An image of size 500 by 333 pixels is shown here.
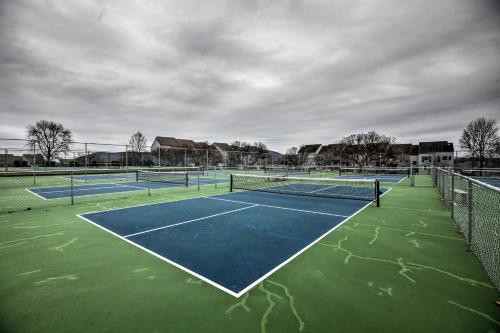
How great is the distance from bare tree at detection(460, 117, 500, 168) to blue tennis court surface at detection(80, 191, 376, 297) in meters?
43.3

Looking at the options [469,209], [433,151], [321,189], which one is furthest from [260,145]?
[469,209]


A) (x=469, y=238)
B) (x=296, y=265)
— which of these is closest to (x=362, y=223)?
(x=469, y=238)

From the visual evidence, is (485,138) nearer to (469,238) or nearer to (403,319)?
(469,238)

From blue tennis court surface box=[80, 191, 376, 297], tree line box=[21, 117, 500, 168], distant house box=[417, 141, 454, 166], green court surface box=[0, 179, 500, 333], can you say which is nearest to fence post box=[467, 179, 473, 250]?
green court surface box=[0, 179, 500, 333]

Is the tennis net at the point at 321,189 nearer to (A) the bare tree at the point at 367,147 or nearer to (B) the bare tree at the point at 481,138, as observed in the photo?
(A) the bare tree at the point at 367,147

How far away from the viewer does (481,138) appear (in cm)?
4106

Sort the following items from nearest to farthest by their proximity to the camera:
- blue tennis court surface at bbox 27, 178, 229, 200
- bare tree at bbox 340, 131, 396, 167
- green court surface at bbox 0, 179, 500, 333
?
green court surface at bbox 0, 179, 500, 333 → blue tennis court surface at bbox 27, 178, 229, 200 → bare tree at bbox 340, 131, 396, 167

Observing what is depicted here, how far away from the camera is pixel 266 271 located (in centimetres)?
431

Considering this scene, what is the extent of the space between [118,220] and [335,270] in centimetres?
697

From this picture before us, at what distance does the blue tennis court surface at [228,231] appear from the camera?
176 inches

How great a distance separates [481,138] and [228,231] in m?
53.7

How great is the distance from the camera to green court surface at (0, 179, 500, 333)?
2.96 metres

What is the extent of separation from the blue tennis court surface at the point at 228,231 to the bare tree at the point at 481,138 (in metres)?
43.3

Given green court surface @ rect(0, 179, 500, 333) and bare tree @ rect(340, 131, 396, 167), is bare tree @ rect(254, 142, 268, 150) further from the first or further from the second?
green court surface @ rect(0, 179, 500, 333)
